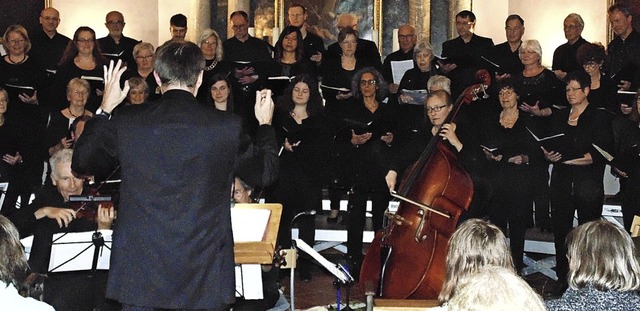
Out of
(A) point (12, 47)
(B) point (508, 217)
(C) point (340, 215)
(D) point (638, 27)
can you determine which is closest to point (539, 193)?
(B) point (508, 217)

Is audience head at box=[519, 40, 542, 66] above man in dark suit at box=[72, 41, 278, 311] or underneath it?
above

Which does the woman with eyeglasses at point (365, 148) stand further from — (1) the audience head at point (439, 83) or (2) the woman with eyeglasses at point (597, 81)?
(2) the woman with eyeglasses at point (597, 81)

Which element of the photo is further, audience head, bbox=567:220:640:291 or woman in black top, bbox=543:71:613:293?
woman in black top, bbox=543:71:613:293

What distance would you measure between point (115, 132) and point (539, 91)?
5.11 metres

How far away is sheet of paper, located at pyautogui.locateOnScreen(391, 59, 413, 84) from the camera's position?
349 inches

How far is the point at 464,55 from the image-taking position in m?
8.88

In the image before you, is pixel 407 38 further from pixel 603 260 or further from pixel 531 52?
pixel 603 260

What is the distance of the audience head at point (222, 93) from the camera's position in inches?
302

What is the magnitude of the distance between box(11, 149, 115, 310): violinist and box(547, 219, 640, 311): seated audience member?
8.50 feet

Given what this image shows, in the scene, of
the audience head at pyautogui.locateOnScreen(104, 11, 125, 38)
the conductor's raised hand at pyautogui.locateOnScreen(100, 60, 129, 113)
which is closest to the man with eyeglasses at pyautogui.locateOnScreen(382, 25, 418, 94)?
the audience head at pyautogui.locateOnScreen(104, 11, 125, 38)

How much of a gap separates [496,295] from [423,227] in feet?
10.7

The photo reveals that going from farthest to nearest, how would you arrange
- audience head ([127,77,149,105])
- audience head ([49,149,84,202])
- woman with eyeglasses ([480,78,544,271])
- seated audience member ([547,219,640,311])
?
audience head ([127,77,149,105]) < woman with eyeglasses ([480,78,544,271]) < audience head ([49,149,84,202]) < seated audience member ([547,219,640,311])

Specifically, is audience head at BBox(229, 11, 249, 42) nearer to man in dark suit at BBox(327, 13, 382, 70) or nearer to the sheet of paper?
man in dark suit at BBox(327, 13, 382, 70)

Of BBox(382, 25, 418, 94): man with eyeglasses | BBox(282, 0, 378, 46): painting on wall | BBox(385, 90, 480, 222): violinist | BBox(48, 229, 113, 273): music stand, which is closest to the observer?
BBox(48, 229, 113, 273): music stand
